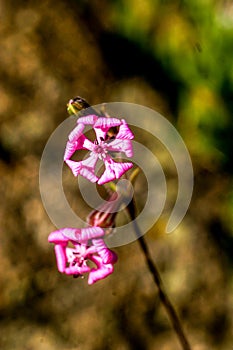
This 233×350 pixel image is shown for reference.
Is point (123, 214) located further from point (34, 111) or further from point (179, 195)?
point (34, 111)

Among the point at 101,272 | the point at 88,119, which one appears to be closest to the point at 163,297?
the point at 101,272

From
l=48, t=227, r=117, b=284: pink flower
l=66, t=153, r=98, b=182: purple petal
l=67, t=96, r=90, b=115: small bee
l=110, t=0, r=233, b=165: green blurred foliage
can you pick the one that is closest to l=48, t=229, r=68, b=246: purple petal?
l=48, t=227, r=117, b=284: pink flower

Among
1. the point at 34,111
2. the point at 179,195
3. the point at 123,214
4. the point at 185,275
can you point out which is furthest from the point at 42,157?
the point at 185,275

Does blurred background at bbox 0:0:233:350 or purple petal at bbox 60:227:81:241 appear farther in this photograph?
blurred background at bbox 0:0:233:350

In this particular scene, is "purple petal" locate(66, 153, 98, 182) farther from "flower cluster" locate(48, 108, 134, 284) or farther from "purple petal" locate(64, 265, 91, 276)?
"purple petal" locate(64, 265, 91, 276)

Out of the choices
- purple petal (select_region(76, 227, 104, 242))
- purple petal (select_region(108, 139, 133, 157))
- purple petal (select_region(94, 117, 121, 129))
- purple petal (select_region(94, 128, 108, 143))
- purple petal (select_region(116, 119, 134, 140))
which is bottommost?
purple petal (select_region(76, 227, 104, 242))

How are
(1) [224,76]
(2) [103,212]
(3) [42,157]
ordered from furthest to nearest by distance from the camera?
(3) [42,157] < (1) [224,76] < (2) [103,212]

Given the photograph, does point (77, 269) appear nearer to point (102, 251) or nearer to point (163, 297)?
point (102, 251)
